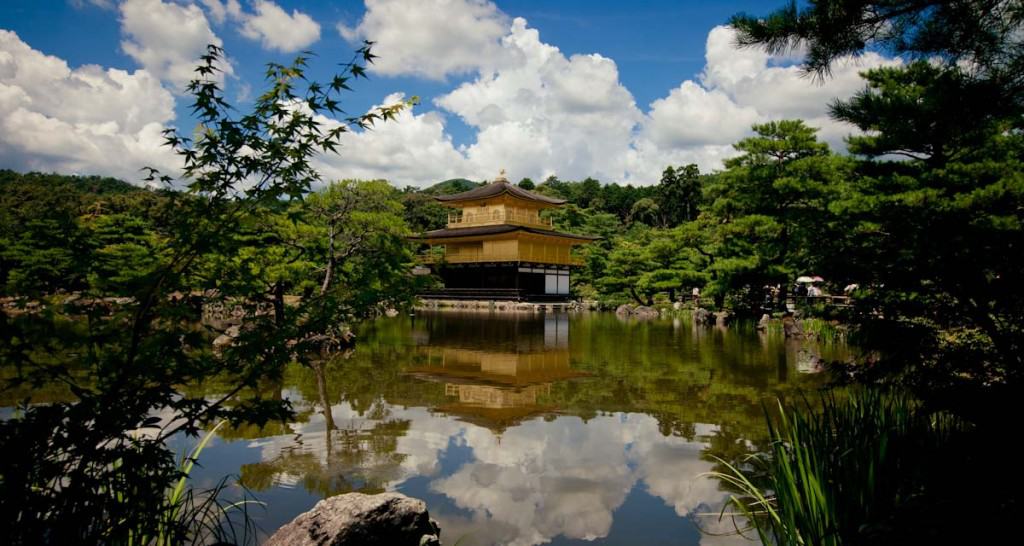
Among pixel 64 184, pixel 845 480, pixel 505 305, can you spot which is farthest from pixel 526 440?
pixel 64 184

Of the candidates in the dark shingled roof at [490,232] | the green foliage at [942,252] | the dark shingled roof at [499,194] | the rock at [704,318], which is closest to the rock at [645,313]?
the rock at [704,318]

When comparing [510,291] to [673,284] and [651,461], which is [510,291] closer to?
[673,284]

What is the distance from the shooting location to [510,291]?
27922 mm

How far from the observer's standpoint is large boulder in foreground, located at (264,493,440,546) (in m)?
2.85

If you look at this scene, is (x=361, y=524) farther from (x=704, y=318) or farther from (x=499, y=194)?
(x=499, y=194)

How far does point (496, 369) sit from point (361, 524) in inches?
271

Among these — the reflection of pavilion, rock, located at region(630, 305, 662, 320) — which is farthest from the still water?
rock, located at region(630, 305, 662, 320)

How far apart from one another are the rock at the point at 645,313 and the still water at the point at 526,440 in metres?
11.8

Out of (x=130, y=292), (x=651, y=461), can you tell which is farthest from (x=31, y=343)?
(x=651, y=461)

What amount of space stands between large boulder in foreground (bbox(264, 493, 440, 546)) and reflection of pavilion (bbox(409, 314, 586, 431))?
9.39 ft

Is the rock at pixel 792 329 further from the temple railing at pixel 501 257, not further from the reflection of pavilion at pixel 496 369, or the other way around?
the temple railing at pixel 501 257

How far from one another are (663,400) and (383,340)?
8.20 metres

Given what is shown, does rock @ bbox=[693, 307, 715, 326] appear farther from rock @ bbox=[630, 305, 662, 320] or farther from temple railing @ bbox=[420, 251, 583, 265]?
temple railing @ bbox=[420, 251, 583, 265]

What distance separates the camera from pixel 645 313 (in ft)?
78.5
